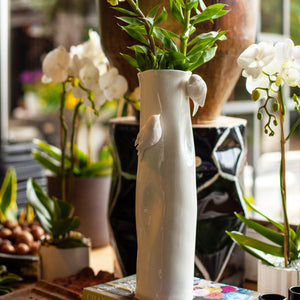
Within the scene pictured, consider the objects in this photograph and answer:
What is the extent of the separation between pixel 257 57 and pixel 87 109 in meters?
0.45

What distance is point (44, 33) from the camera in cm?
317

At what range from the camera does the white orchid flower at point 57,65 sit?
83 centimetres

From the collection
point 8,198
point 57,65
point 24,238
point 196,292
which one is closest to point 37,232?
point 24,238

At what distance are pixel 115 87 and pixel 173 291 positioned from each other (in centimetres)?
35

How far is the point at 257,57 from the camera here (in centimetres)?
61

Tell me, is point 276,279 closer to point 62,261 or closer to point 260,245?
point 260,245

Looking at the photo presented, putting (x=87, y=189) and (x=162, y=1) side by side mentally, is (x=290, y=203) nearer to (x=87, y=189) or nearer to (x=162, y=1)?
(x=87, y=189)

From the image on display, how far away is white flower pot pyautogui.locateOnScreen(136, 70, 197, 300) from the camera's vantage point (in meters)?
0.57

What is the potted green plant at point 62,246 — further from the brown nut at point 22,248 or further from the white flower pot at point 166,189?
the white flower pot at point 166,189

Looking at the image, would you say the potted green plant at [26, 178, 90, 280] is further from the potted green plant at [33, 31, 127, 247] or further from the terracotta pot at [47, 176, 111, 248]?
the terracotta pot at [47, 176, 111, 248]

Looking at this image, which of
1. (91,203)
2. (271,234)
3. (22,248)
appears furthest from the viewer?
(91,203)

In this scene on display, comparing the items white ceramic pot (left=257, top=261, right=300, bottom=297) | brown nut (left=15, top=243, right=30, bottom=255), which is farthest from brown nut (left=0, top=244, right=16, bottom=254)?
white ceramic pot (left=257, top=261, right=300, bottom=297)

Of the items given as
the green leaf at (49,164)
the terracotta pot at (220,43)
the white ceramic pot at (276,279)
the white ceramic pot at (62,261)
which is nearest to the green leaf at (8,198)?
the green leaf at (49,164)

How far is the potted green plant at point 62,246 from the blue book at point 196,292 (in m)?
0.17
